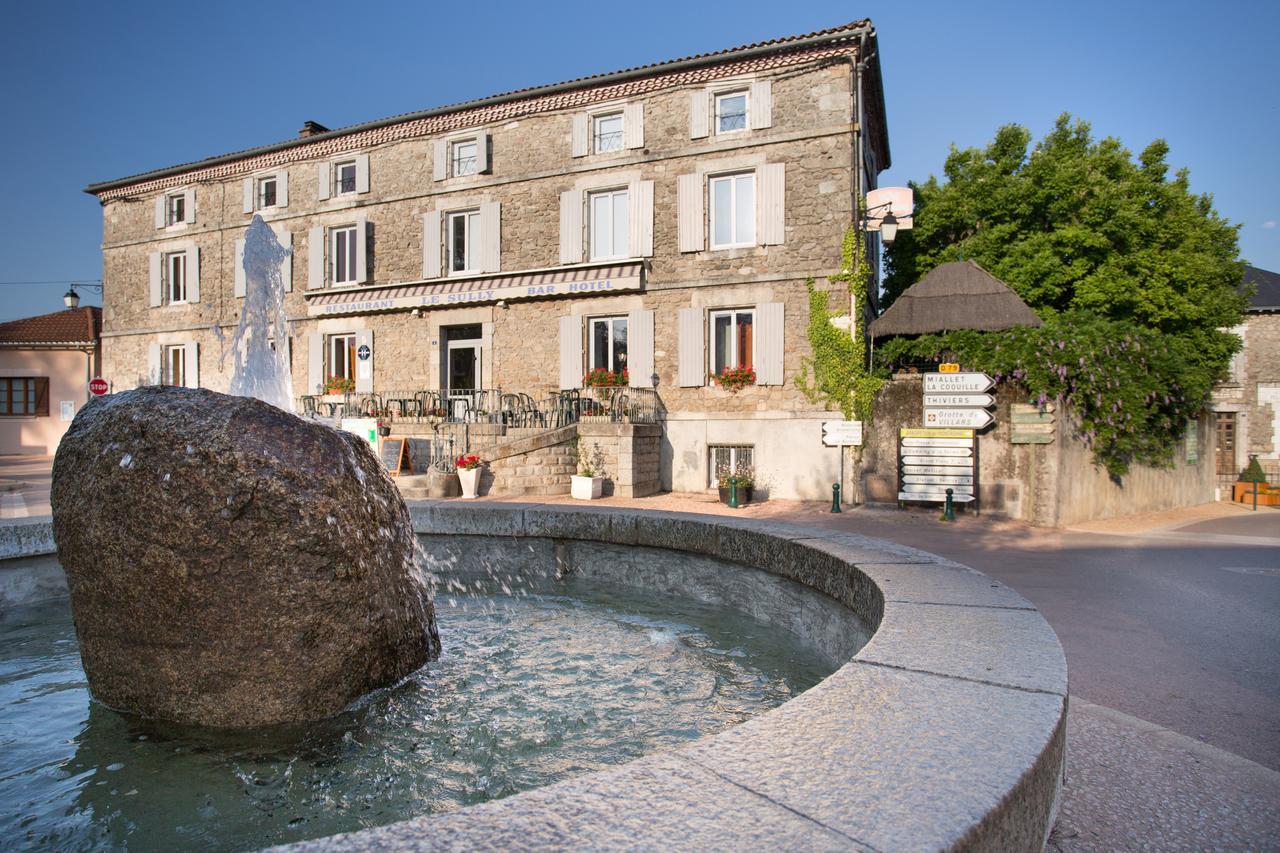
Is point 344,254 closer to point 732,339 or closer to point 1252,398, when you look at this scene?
point 732,339

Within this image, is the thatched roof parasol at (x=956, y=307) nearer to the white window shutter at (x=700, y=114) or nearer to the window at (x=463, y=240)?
the white window shutter at (x=700, y=114)

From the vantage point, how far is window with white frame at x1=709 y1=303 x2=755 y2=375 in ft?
56.4

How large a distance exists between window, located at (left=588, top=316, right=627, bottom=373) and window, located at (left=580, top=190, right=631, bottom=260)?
1632 mm

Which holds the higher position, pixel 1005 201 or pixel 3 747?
pixel 1005 201

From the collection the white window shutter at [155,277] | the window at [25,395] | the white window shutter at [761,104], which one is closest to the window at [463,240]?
the white window shutter at [761,104]

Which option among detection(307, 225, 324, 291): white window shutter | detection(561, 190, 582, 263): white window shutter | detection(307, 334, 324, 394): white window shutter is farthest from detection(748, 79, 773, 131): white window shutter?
detection(307, 334, 324, 394): white window shutter

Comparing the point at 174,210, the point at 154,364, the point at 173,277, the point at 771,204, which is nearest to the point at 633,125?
the point at 771,204

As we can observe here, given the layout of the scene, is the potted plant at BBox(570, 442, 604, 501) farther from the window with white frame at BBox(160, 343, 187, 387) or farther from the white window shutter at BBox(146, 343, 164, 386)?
the white window shutter at BBox(146, 343, 164, 386)

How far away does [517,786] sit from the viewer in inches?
101

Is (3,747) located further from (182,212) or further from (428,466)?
(182,212)

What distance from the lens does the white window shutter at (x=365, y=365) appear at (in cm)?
2114

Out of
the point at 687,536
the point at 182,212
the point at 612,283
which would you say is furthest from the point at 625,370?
the point at 182,212

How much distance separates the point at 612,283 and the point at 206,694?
50.5 feet

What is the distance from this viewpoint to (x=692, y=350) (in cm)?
1733
